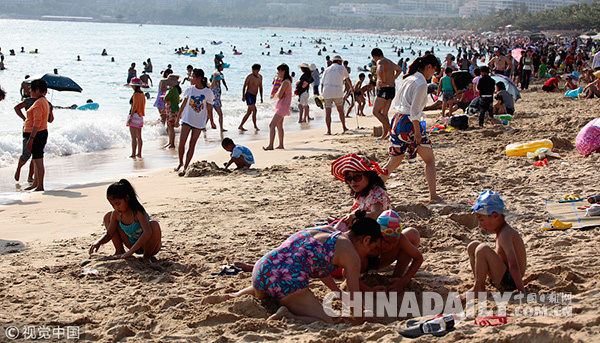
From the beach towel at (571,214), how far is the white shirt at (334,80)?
6.06 m

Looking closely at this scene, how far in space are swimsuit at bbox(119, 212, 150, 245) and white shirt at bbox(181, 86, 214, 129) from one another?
409 centimetres

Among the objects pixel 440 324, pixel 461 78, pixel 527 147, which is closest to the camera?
pixel 440 324

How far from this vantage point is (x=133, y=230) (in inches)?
177

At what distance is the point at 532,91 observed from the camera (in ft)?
64.8

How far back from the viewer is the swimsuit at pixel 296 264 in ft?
11.4

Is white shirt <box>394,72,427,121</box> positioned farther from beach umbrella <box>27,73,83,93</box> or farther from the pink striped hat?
beach umbrella <box>27,73,83,93</box>

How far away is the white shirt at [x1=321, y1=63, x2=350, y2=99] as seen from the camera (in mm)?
11109

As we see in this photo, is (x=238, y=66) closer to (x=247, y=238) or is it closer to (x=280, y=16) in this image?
(x=247, y=238)

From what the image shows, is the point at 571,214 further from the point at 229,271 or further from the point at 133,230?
the point at 133,230

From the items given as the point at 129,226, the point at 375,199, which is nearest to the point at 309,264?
the point at 375,199

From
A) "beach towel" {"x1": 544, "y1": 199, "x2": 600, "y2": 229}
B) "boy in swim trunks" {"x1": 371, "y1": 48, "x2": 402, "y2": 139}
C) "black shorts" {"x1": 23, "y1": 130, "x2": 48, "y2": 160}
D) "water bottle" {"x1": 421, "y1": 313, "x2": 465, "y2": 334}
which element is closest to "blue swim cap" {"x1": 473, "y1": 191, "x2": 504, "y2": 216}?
"water bottle" {"x1": 421, "y1": 313, "x2": 465, "y2": 334}

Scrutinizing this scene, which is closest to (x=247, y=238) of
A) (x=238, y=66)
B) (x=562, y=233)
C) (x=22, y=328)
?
(x=22, y=328)

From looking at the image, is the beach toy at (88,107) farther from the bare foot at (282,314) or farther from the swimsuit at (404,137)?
the bare foot at (282,314)

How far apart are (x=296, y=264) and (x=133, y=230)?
1.63 m
